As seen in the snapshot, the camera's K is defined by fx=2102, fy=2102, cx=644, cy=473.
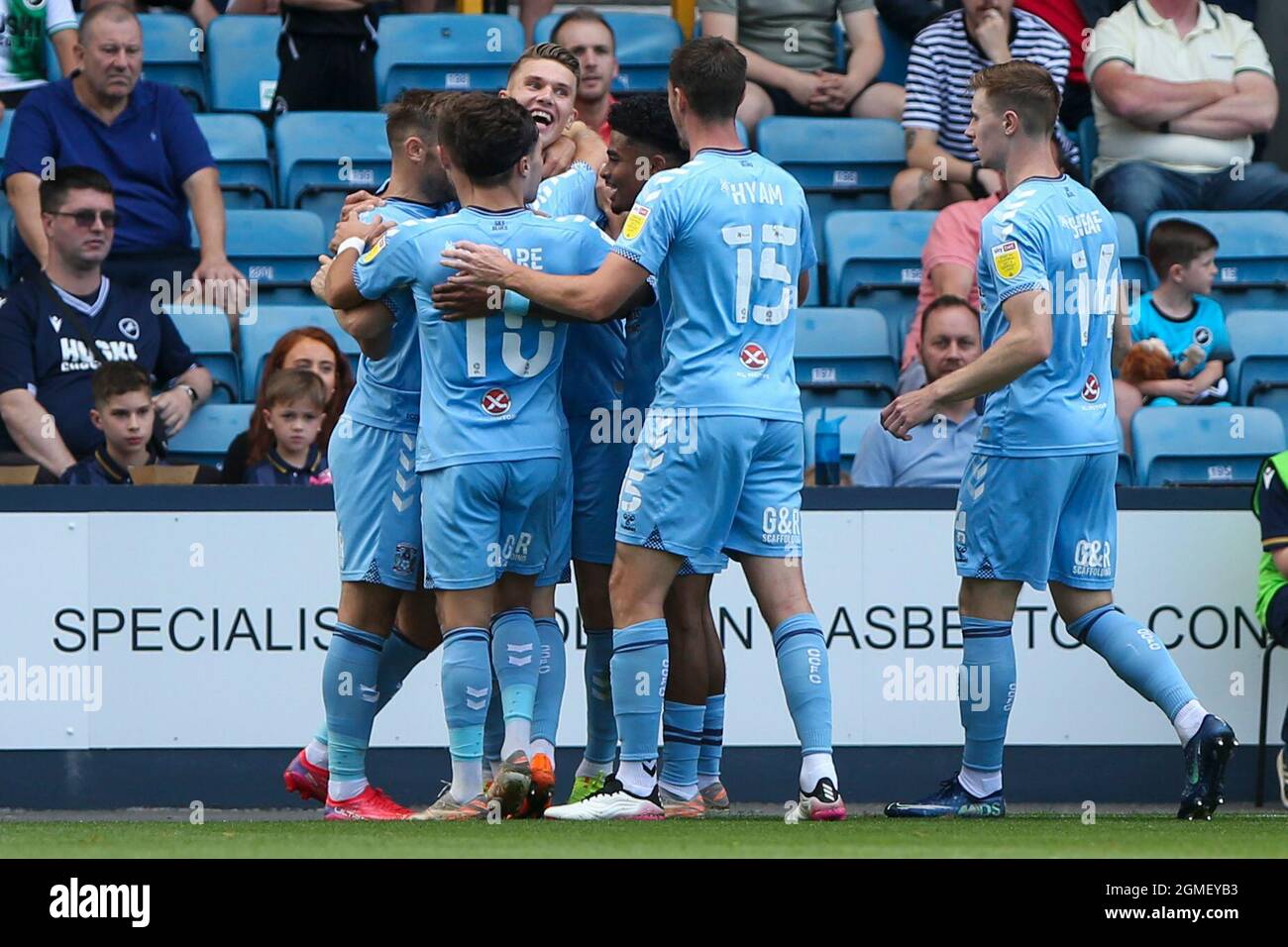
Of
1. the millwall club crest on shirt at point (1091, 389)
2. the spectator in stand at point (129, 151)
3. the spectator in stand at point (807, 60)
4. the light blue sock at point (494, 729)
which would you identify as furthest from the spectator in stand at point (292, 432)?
the spectator in stand at point (807, 60)

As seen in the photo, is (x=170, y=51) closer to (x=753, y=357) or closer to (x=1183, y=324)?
(x=1183, y=324)

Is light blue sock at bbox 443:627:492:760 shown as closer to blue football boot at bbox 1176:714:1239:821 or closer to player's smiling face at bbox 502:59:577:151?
player's smiling face at bbox 502:59:577:151

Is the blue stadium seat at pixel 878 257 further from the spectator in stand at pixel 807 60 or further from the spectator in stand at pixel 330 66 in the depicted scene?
the spectator in stand at pixel 330 66

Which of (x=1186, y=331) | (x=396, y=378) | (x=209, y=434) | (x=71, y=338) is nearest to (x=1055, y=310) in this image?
(x=396, y=378)

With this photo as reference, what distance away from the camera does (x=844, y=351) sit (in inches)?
379

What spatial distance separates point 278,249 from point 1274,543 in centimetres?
477

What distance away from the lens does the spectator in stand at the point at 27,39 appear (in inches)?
402

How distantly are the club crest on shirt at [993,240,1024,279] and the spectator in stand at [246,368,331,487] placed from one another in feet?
9.95

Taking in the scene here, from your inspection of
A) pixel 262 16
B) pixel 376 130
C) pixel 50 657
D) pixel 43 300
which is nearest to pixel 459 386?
pixel 50 657

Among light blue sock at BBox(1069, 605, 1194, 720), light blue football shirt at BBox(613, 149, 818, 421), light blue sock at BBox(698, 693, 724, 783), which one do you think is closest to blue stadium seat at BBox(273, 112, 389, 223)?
light blue sock at BBox(698, 693, 724, 783)

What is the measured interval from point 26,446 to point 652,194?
361cm

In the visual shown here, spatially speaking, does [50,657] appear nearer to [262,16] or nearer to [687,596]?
[687,596]

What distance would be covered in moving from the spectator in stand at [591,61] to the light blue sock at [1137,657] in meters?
3.70

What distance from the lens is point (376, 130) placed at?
1034 centimetres
